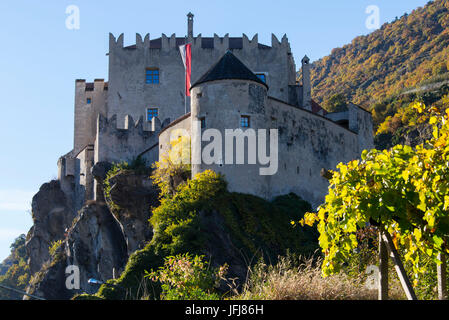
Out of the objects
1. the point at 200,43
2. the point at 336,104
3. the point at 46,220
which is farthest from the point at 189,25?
the point at 336,104

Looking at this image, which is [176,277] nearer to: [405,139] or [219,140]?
[219,140]

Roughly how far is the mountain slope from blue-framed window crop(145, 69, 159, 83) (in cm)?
3272

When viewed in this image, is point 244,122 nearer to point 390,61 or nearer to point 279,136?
point 279,136

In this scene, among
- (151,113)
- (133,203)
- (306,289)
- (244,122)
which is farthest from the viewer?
(151,113)

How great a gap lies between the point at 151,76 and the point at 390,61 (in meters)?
45.1

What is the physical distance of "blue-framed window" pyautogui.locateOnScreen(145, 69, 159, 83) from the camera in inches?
2095

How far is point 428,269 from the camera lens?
59.4 ft

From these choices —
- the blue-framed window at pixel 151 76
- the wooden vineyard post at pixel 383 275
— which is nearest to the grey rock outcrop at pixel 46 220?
the blue-framed window at pixel 151 76

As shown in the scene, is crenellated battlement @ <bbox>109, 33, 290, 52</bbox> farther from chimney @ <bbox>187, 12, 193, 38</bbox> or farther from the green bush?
the green bush

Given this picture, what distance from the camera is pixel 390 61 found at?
89.9m

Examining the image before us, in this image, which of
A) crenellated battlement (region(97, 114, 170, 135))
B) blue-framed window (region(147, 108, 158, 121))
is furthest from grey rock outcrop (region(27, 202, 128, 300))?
blue-framed window (region(147, 108, 158, 121))

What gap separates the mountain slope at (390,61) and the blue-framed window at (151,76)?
1288 inches
